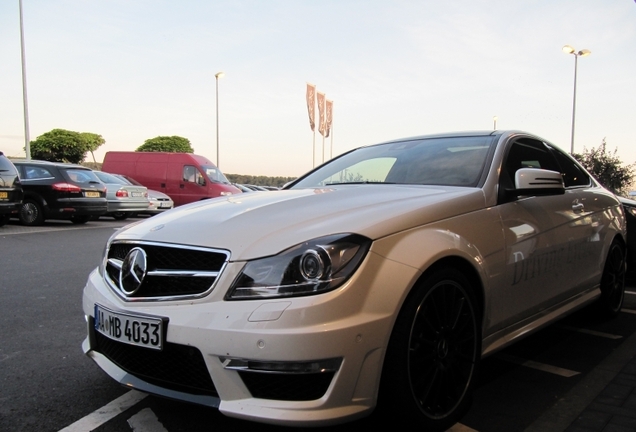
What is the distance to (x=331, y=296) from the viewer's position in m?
2.08

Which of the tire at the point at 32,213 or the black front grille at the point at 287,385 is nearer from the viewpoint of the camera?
the black front grille at the point at 287,385

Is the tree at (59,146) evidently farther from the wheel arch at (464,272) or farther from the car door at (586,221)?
the wheel arch at (464,272)

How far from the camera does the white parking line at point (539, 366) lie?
133 inches

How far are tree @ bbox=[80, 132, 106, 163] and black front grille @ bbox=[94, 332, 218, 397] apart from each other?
206 ft

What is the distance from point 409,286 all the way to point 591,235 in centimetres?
242

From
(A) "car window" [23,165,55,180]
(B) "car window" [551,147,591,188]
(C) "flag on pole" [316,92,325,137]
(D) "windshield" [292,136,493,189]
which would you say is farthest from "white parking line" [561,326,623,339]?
(C) "flag on pole" [316,92,325,137]

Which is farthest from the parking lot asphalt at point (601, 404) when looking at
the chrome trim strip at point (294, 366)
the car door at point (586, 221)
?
the chrome trim strip at point (294, 366)

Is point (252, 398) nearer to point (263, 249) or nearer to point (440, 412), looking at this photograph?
point (263, 249)

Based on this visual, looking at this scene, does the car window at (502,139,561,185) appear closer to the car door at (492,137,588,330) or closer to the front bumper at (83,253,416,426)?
the car door at (492,137,588,330)

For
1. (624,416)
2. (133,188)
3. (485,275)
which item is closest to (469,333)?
(485,275)

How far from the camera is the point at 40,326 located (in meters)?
4.18

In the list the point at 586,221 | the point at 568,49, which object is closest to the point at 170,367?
the point at 586,221

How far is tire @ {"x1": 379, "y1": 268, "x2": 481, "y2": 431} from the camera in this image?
2244mm

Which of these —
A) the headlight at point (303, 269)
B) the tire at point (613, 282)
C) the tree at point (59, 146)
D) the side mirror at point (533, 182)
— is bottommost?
the tire at point (613, 282)
